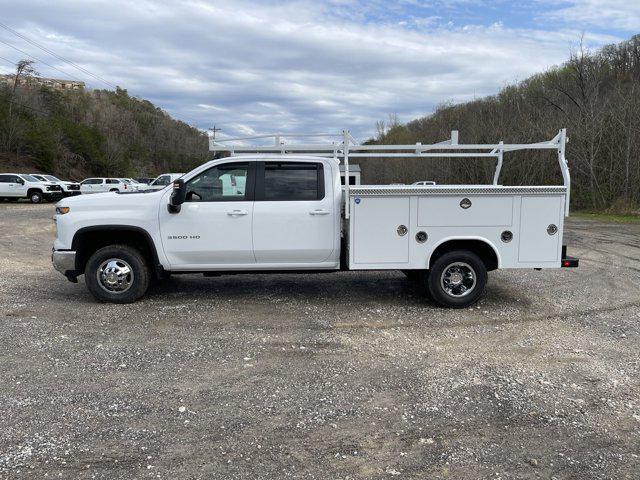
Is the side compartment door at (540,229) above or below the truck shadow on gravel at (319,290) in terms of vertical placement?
above

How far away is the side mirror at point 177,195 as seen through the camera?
6.66 metres

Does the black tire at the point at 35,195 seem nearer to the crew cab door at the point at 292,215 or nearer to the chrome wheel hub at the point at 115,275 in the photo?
the chrome wheel hub at the point at 115,275

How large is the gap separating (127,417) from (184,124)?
5608 inches

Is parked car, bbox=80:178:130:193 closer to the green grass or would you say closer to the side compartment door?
the green grass

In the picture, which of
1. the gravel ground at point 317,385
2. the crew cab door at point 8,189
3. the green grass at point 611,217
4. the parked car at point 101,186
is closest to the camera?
the gravel ground at point 317,385

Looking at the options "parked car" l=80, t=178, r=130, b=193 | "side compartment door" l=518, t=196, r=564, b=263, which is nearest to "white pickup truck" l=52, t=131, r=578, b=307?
"side compartment door" l=518, t=196, r=564, b=263

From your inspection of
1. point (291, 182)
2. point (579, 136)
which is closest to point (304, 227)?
point (291, 182)

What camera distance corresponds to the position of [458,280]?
6.92m

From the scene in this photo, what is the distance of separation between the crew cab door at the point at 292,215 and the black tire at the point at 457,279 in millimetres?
1436

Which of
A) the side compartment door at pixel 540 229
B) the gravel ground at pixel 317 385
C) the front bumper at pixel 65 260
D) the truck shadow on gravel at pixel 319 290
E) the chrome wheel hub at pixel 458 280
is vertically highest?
the side compartment door at pixel 540 229

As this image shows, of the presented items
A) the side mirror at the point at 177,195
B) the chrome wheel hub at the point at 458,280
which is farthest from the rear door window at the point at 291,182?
the chrome wheel hub at the point at 458,280

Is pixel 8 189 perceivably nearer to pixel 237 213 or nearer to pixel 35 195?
pixel 35 195

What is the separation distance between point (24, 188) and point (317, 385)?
106 feet

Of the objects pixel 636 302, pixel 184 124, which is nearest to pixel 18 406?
pixel 636 302
